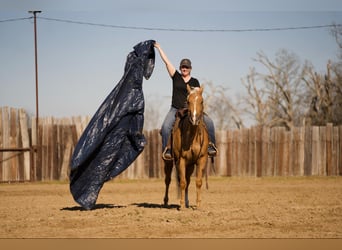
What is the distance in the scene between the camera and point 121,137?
1177cm

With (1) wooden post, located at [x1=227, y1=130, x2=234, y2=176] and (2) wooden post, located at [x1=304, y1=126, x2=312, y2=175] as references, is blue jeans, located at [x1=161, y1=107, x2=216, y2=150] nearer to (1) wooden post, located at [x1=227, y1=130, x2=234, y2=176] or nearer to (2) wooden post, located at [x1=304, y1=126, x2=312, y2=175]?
(1) wooden post, located at [x1=227, y1=130, x2=234, y2=176]

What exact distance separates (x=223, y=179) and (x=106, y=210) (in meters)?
13.4

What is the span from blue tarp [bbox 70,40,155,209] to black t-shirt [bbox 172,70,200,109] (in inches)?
37.4

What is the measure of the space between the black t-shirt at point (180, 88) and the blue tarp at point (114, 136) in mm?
949

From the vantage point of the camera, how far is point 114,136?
462 inches

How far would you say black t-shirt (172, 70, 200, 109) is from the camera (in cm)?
1102

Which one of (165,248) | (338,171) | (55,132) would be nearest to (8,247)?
(165,248)

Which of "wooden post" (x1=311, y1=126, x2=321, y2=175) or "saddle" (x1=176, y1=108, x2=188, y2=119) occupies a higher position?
"saddle" (x1=176, y1=108, x2=188, y2=119)

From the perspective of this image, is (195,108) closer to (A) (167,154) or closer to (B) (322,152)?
Answer: (A) (167,154)

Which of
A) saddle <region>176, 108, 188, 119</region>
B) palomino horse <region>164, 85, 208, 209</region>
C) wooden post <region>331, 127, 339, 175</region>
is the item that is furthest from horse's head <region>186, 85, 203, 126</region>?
wooden post <region>331, 127, 339, 175</region>

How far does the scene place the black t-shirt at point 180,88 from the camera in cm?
1102

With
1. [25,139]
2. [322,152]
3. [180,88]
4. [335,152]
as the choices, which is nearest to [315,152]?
[322,152]

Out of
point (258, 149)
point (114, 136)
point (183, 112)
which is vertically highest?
point (183, 112)

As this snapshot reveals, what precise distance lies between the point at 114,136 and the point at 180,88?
5.38 feet
